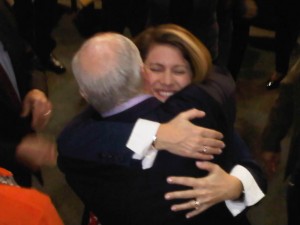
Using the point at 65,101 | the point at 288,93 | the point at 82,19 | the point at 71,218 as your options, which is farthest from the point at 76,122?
the point at 82,19

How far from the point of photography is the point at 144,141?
4.06ft

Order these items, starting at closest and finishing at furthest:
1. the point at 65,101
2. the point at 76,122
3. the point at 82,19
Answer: the point at 76,122
the point at 65,101
the point at 82,19

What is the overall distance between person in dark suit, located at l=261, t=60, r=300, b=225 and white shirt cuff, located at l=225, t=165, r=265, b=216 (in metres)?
0.37

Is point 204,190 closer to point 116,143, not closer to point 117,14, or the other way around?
point 116,143

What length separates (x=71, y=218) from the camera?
2.65 meters

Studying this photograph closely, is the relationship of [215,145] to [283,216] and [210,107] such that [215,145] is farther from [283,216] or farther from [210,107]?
[283,216]

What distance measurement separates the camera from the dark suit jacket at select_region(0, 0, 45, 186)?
→ 5.52 feet

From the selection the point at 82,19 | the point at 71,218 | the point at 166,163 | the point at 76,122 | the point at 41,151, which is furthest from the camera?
the point at 82,19

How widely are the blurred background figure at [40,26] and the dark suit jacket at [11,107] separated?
1546mm

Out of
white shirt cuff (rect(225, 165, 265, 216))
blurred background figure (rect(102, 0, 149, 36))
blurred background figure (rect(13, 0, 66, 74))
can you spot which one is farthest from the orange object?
blurred background figure (rect(13, 0, 66, 74))

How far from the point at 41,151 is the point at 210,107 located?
696 mm

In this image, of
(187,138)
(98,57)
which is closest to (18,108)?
(98,57)

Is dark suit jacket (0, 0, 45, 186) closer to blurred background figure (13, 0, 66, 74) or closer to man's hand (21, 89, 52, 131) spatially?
man's hand (21, 89, 52, 131)

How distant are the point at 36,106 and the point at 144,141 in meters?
0.78
